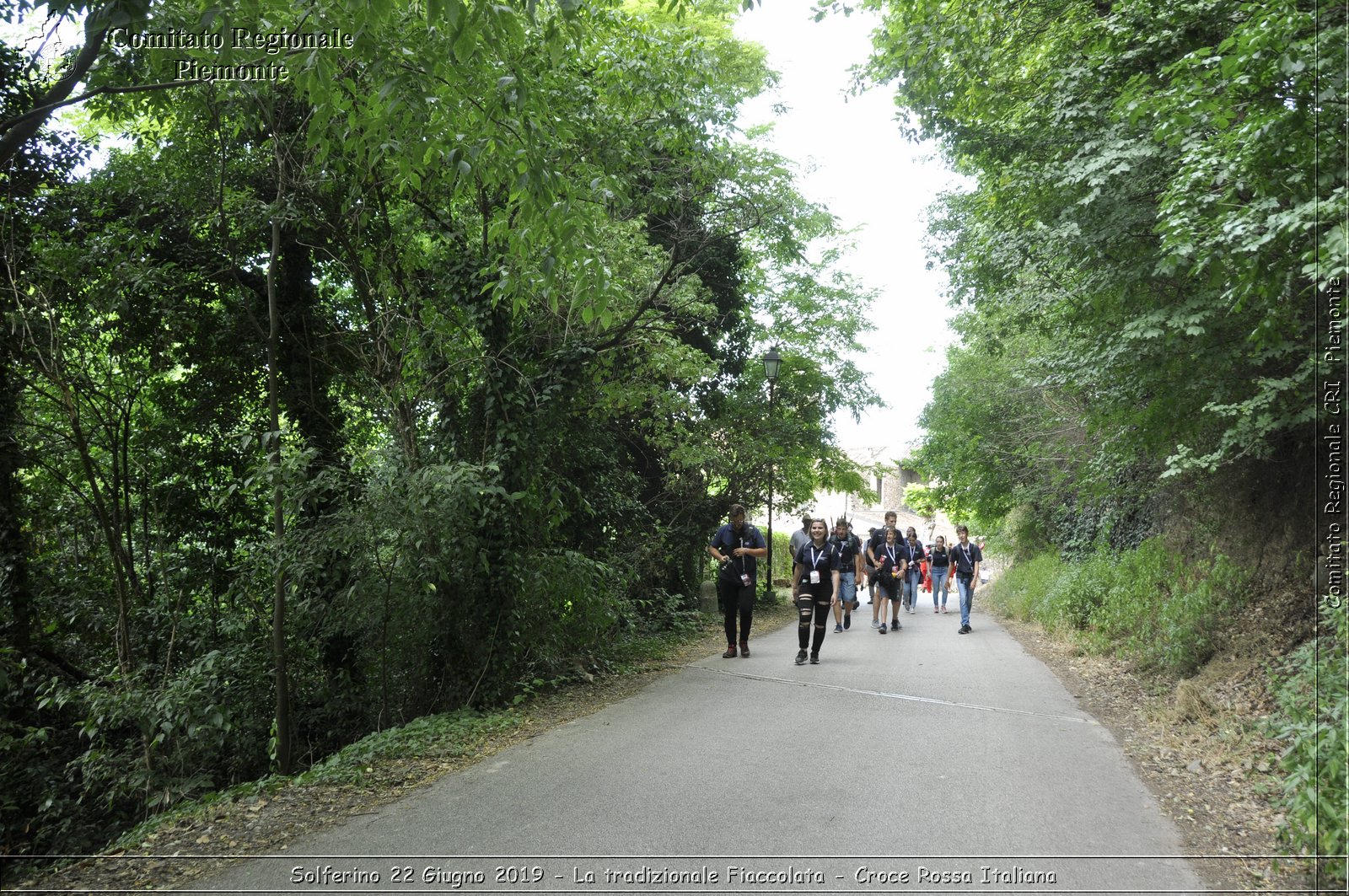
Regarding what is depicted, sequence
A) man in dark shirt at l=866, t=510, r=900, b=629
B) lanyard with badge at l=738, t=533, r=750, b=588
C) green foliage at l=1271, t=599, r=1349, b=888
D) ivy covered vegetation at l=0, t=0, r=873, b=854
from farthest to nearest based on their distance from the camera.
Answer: man in dark shirt at l=866, t=510, r=900, b=629 < lanyard with badge at l=738, t=533, r=750, b=588 < ivy covered vegetation at l=0, t=0, r=873, b=854 < green foliage at l=1271, t=599, r=1349, b=888

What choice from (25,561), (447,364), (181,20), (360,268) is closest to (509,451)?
(447,364)

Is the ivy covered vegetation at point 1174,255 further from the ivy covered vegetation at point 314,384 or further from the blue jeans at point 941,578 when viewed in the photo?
the blue jeans at point 941,578

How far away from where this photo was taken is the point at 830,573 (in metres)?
11.4

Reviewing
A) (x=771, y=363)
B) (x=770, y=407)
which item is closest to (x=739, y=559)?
(x=771, y=363)

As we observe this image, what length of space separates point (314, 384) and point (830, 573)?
715 centimetres

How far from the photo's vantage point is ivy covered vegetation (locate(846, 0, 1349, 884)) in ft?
18.4

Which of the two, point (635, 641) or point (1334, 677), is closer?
point (1334, 677)

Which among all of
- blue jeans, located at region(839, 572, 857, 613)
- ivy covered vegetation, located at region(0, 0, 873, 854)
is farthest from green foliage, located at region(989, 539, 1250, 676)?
ivy covered vegetation, located at region(0, 0, 873, 854)

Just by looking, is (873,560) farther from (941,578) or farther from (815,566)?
(815,566)

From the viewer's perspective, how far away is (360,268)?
409 inches

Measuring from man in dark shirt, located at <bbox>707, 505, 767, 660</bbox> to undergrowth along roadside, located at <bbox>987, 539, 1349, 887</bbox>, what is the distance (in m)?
4.56

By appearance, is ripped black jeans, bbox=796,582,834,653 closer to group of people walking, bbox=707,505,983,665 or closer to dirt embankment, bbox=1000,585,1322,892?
group of people walking, bbox=707,505,983,665

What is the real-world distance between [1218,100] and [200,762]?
438 inches

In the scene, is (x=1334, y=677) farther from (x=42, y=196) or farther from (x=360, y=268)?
(x=42, y=196)
